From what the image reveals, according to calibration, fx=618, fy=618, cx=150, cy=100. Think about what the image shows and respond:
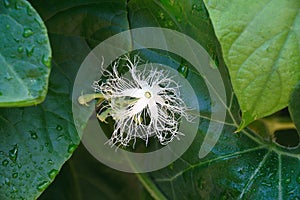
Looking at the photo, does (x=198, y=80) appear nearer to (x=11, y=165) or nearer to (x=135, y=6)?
(x=135, y=6)

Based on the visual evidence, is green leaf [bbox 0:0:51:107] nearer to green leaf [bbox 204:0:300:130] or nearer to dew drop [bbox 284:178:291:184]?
green leaf [bbox 204:0:300:130]

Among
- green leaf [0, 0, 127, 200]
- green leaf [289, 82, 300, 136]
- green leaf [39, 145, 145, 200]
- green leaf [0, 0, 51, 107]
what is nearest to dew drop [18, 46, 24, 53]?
green leaf [0, 0, 51, 107]

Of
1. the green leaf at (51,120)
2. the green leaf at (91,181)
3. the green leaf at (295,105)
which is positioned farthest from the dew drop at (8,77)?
the green leaf at (91,181)

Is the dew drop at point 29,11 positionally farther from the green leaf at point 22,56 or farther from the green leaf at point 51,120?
the green leaf at point 51,120

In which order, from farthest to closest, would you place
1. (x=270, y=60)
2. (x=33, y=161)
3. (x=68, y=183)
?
1. (x=68, y=183)
2. (x=33, y=161)
3. (x=270, y=60)

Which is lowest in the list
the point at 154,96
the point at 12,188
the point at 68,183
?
the point at 68,183

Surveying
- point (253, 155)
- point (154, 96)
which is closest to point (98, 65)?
point (154, 96)
